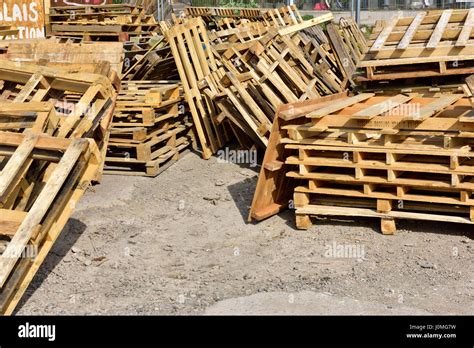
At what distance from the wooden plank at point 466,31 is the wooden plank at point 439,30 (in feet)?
0.78

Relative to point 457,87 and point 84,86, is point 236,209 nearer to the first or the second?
point 84,86

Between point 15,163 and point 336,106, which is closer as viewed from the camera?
point 15,163

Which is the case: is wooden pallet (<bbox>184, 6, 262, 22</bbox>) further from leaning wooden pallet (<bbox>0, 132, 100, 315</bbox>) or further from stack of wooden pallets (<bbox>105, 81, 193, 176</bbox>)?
leaning wooden pallet (<bbox>0, 132, 100, 315</bbox>)

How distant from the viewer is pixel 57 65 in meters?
7.88

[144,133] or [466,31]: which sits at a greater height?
[466,31]

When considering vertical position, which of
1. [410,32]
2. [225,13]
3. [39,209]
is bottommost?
[225,13]

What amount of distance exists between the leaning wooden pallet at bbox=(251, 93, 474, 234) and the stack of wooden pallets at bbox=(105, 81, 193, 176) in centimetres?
236

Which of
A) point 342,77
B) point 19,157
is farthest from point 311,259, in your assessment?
point 342,77

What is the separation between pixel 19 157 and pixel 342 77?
6559 millimetres

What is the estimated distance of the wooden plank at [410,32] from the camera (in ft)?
25.4

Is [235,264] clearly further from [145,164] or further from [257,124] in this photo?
[145,164]

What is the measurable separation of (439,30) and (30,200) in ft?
16.4

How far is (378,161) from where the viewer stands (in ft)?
21.0
